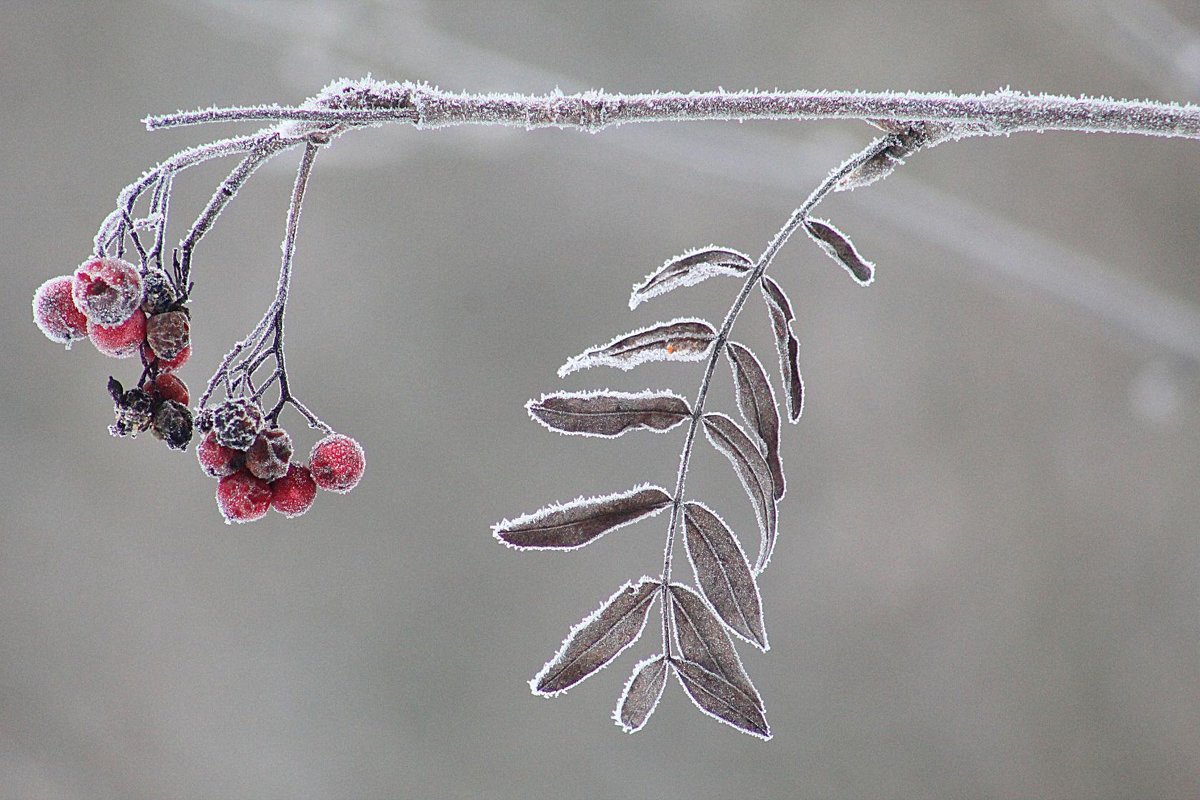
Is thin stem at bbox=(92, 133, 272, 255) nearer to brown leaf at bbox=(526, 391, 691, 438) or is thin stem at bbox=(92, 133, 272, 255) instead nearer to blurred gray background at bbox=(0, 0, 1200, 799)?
brown leaf at bbox=(526, 391, 691, 438)

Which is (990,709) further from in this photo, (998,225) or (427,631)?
(427,631)

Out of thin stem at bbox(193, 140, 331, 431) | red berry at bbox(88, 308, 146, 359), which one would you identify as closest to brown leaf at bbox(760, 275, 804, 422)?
thin stem at bbox(193, 140, 331, 431)

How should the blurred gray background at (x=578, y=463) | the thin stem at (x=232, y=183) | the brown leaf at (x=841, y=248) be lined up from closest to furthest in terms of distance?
the thin stem at (x=232, y=183)
the brown leaf at (x=841, y=248)
the blurred gray background at (x=578, y=463)

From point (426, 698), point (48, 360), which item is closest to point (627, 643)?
point (426, 698)

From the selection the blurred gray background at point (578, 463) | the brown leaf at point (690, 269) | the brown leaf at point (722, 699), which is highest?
the blurred gray background at point (578, 463)

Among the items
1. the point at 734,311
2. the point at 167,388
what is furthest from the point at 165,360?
the point at 734,311

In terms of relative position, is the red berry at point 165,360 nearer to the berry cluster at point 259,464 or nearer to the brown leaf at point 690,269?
the berry cluster at point 259,464

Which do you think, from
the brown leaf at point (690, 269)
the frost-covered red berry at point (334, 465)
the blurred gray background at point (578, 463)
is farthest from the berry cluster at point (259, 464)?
the blurred gray background at point (578, 463)

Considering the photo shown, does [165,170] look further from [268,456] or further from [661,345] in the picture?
[661,345]
